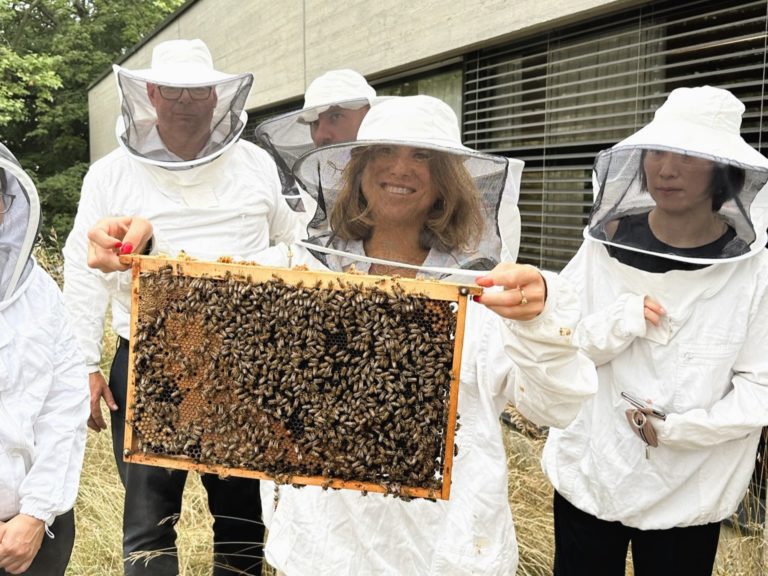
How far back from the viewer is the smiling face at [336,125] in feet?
11.4

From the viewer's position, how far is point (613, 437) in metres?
2.57

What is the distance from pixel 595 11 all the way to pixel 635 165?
7.27ft

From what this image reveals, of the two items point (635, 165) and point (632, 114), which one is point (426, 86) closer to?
point (632, 114)

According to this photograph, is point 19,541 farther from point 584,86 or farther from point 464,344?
point 584,86

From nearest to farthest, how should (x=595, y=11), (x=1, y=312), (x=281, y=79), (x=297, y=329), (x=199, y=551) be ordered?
1. (x=297, y=329)
2. (x=1, y=312)
3. (x=199, y=551)
4. (x=595, y=11)
5. (x=281, y=79)

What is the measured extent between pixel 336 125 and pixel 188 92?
0.80m

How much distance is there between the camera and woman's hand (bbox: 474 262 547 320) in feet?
5.57

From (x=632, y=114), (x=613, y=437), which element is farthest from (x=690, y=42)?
(x=613, y=437)

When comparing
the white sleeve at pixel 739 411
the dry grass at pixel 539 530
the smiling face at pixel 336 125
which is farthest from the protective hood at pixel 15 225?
the dry grass at pixel 539 530

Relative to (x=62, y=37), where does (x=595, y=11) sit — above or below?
below

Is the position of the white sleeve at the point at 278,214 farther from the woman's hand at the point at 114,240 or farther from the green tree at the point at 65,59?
the green tree at the point at 65,59

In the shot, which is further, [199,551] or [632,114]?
[632,114]

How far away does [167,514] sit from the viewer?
3.08 meters

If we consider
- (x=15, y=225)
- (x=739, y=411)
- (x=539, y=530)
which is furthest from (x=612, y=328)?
(x=15, y=225)
